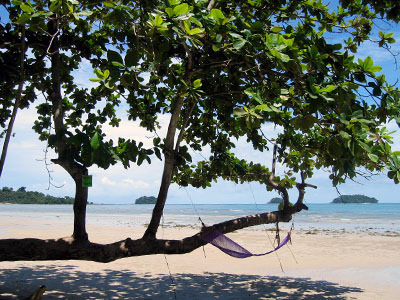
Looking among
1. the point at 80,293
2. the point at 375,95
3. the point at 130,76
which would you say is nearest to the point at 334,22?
Result: the point at 375,95

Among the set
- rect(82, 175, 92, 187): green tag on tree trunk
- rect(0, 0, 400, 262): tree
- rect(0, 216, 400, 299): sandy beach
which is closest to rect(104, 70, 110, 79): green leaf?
rect(0, 0, 400, 262): tree

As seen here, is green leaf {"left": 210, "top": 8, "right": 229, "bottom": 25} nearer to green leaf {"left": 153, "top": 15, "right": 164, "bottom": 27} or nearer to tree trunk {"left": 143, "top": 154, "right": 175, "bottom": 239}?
green leaf {"left": 153, "top": 15, "right": 164, "bottom": 27}

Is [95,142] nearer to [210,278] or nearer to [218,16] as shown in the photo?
[218,16]

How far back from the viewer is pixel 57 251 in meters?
3.35

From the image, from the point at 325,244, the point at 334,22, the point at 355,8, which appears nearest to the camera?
the point at 355,8

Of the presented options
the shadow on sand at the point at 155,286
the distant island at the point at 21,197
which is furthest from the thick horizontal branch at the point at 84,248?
the distant island at the point at 21,197

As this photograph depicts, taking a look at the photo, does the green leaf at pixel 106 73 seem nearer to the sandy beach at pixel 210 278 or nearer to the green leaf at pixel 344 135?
the green leaf at pixel 344 135

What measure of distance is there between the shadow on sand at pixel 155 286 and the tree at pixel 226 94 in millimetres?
1424

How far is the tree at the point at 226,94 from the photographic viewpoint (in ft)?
8.99

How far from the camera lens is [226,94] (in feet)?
13.7

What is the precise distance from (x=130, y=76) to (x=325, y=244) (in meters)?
11.5

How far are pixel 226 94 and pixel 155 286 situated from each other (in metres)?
2.94

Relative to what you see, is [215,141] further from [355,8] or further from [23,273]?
[23,273]

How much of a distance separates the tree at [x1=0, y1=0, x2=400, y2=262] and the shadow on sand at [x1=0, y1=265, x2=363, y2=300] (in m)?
1.42
